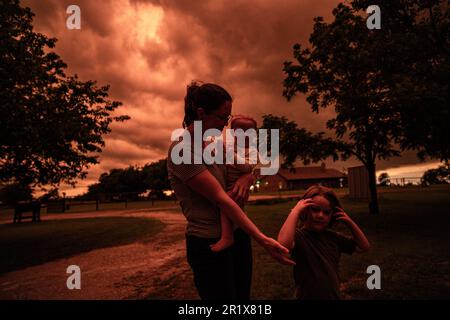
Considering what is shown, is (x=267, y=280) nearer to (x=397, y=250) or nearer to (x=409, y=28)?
(x=397, y=250)

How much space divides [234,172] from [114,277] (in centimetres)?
562

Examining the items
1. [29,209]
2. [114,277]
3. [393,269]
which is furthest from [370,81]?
[29,209]

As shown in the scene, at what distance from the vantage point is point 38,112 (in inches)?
409

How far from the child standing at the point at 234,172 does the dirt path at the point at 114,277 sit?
3533 mm

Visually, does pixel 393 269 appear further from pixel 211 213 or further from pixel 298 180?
pixel 298 180

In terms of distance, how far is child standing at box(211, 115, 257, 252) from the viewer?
169cm

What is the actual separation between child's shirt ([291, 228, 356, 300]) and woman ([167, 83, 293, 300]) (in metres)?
0.75

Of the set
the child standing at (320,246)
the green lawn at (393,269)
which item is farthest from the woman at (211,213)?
the green lawn at (393,269)

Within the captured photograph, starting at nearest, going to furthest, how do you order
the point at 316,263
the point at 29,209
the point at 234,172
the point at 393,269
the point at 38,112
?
the point at 234,172, the point at 316,263, the point at 393,269, the point at 38,112, the point at 29,209

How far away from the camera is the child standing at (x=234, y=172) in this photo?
1.69 meters

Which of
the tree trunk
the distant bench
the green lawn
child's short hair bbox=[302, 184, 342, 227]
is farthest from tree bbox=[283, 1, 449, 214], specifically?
the distant bench

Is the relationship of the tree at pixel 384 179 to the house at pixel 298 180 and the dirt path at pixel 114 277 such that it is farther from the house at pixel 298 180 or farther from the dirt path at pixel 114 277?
the dirt path at pixel 114 277

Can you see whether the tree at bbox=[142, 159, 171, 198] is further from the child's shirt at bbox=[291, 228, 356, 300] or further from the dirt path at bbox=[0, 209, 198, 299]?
the child's shirt at bbox=[291, 228, 356, 300]
